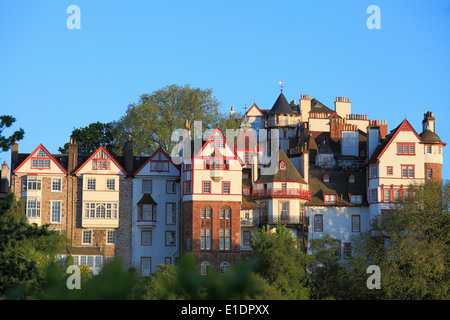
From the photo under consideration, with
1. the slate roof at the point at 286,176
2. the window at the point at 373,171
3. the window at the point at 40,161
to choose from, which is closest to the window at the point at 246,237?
the slate roof at the point at 286,176

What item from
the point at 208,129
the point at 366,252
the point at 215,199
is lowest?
the point at 366,252

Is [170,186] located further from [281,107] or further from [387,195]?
[281,107]

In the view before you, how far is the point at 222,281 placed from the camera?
36.5 feet

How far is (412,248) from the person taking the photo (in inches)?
2623

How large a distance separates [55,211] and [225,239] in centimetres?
1707

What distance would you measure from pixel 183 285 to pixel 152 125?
8381 cm

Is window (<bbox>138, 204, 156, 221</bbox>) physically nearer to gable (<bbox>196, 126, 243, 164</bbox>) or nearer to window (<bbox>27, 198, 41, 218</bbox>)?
gable (<bbox>196, 126, 243, 164</bbox>)

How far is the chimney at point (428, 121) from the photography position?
266 feet

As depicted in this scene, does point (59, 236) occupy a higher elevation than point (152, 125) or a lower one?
lower

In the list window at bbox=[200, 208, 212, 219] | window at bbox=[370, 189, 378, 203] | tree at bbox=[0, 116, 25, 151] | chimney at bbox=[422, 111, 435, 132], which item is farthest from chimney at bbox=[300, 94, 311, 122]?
tree at bbox=[0, 116, 25, 151]

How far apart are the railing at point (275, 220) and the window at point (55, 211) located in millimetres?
17831
